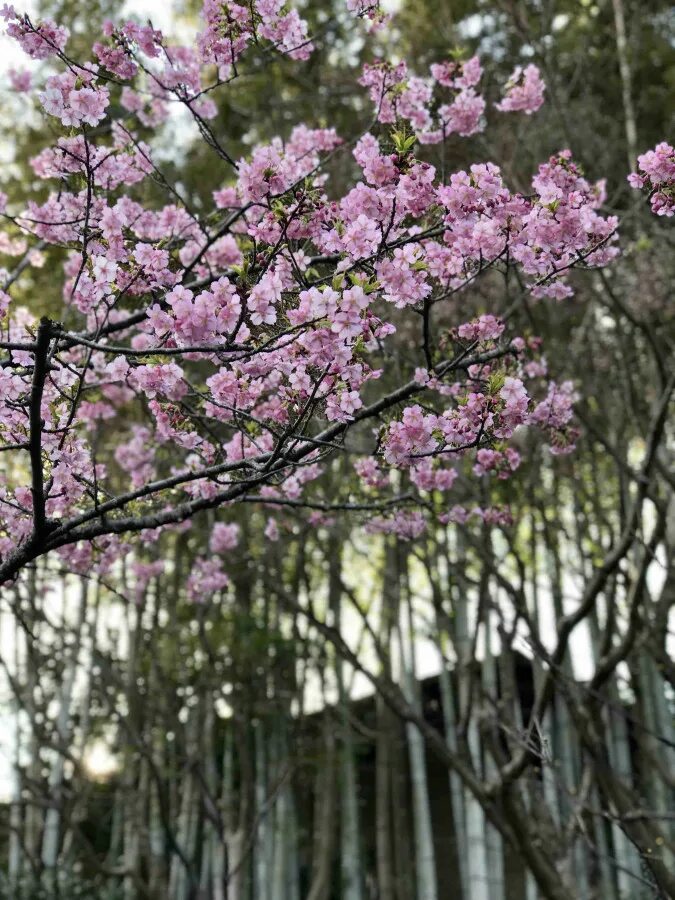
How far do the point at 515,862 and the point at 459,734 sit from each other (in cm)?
698

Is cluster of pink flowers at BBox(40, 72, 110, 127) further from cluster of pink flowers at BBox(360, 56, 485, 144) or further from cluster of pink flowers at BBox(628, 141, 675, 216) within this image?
cluster of pink flowers at BBox(628, 141, 675, 216)

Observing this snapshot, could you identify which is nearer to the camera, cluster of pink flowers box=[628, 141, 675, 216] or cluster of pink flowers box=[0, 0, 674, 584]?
cluster of pink flowers box=[0, 0, 674, 584]

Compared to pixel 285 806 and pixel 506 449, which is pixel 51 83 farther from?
pixel 285 806

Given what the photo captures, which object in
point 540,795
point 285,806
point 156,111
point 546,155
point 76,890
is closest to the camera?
point 156,111

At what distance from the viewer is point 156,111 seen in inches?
155

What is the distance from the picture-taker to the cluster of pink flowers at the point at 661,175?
7.82 feet

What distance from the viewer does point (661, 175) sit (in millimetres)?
2402

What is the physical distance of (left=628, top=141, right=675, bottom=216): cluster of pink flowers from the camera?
238 centimetres

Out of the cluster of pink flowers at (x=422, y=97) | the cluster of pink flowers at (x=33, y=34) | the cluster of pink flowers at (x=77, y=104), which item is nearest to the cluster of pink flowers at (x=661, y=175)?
the cluster of pink flowers at (x=422, y=97)

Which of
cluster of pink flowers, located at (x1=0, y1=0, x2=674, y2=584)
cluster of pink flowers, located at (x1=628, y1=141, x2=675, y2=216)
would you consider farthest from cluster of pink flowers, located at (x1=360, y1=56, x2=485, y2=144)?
cluster of pink flowers, located at (x1=628, y1=141, x2=675, y2=216)

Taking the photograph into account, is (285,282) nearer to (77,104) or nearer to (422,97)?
(77,104)

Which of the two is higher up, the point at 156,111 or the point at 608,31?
the point at 608,31

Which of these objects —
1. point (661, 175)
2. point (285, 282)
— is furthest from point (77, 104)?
point (661, 175)

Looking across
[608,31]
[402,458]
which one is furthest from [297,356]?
[608,31]
